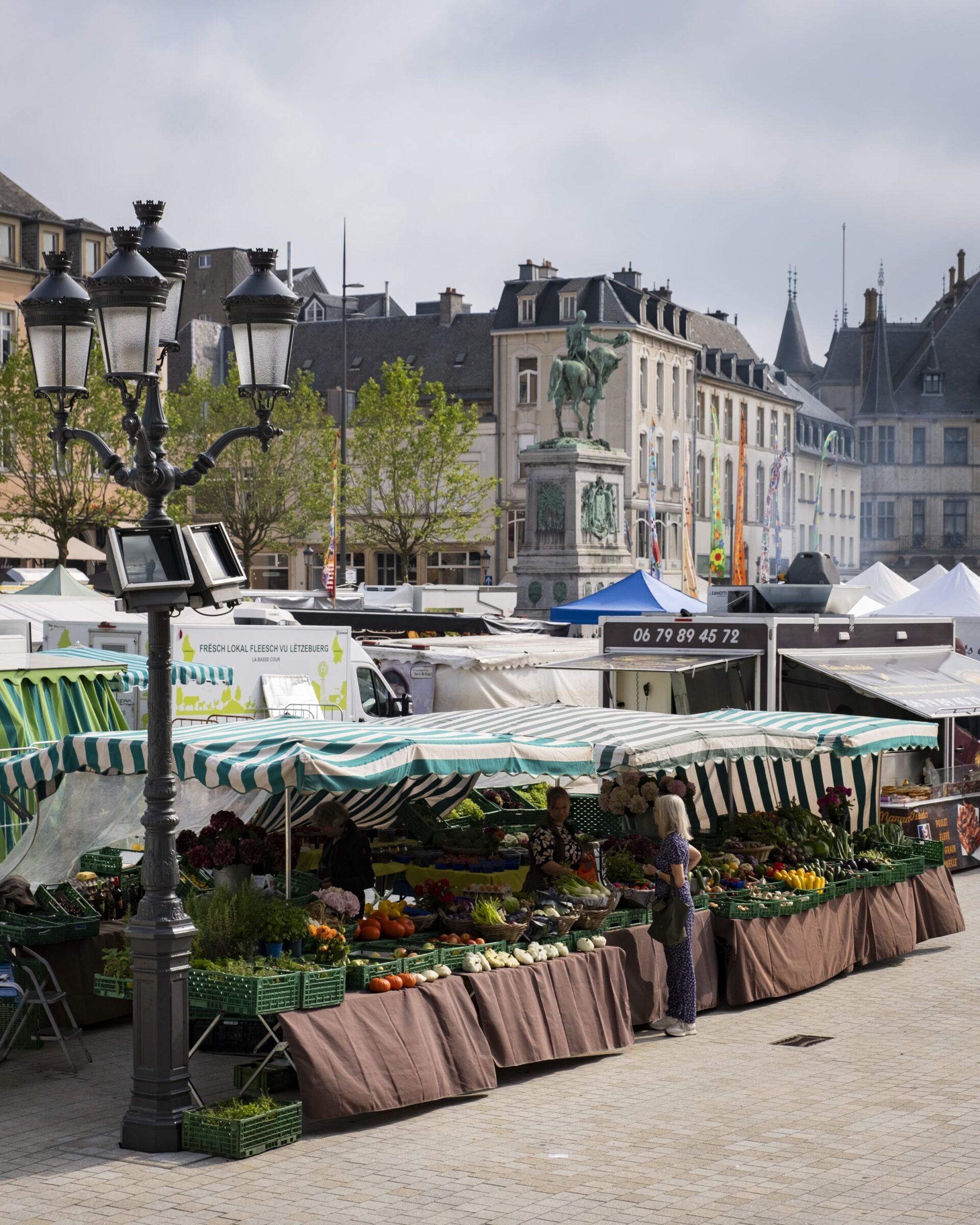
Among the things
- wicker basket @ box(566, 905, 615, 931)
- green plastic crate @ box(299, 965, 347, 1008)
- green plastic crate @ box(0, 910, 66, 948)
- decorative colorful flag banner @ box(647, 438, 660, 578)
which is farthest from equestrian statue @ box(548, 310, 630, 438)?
green plastic crate @ box(299, 965, 347, 1008)

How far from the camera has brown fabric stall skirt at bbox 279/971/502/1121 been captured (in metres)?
9.02

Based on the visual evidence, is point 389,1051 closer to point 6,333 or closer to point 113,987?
point 113,987

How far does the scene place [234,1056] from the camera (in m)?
10.8

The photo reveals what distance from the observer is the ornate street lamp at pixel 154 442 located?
29.0 ft

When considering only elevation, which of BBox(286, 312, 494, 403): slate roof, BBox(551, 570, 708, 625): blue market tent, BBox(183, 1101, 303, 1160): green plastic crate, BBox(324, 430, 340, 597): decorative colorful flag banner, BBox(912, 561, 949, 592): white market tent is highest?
BBox(286, 312, 494, 403): slate roof

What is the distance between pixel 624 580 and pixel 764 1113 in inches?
925

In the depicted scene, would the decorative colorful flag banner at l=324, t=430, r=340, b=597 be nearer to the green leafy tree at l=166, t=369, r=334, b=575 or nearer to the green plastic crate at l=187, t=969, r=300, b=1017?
the green leafy tree at l=166, t=369, r=334, b=575

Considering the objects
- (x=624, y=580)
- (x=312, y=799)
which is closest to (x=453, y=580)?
(x=624, y=580)

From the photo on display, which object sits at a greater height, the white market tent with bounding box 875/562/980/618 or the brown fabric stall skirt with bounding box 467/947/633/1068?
the white market tent with bounding box 875/562/980/618

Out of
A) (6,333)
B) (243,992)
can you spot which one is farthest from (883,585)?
(6,333)

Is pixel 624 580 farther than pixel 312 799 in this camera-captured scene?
Yes

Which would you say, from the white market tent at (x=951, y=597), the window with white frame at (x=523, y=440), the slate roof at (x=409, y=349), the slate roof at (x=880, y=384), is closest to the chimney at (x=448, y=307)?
the slate roof at (x=409, y=349)

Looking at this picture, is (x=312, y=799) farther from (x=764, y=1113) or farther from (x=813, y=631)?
(x=813, y=631)

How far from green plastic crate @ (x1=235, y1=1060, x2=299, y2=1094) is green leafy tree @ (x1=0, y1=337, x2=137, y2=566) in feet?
125
